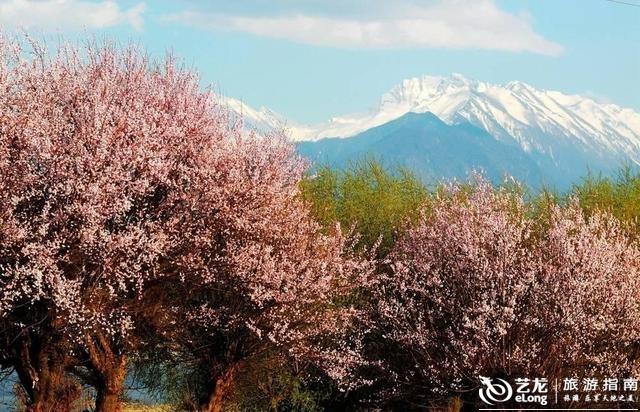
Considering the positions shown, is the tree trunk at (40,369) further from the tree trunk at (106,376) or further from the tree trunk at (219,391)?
the tree trunk at (219,391)

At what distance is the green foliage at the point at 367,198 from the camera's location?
113 ft

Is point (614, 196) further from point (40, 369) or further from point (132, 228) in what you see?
point (40, 369)

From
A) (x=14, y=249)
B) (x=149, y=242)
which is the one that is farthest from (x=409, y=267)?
(x=14, y=249)

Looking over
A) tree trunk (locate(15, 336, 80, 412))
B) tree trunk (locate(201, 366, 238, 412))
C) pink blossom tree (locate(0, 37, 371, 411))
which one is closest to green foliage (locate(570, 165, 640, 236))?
pink blossom tree (locate(0, 37, 371, 411))

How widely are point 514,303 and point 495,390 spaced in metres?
2.52

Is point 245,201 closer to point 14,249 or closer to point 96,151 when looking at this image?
point 96,151

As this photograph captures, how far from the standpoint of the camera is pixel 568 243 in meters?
24.2

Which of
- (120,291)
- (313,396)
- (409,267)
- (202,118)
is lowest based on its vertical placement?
(313,396)

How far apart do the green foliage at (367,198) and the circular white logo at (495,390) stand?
909cm

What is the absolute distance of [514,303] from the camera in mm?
23391

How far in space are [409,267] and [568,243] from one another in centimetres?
572

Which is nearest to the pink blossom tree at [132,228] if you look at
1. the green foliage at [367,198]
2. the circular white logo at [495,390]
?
the circular white logo at [495,390]

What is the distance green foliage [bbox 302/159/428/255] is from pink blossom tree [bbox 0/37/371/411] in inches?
234

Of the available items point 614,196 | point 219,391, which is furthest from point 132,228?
point 614,196
